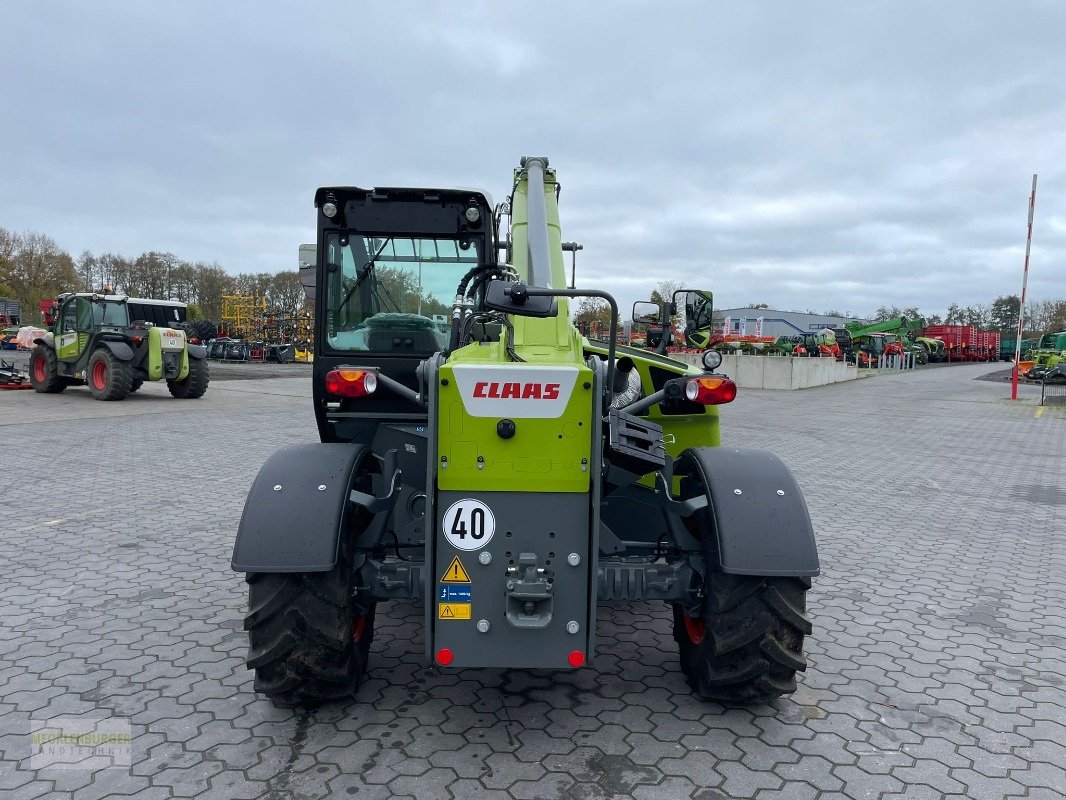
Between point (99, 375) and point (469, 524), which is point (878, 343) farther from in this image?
point (469, 524)

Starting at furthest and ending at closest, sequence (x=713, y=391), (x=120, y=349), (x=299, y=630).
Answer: (x=120, y=349) < (x=713, y=391) < (x=299, y=630)

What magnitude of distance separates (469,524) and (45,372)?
60.8 feet

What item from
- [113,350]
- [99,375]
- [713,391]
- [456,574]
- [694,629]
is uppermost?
[713,391]

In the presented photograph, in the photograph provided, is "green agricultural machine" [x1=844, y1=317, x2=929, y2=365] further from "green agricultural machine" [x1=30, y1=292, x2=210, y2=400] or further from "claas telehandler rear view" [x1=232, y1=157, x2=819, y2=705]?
"claas telehandler rear view" [x1=232, y1=157, x2=819, y2=705]

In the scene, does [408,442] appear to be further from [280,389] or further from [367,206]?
[280,389]

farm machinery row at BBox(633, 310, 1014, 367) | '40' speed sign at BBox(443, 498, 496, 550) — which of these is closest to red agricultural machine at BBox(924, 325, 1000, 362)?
farm machinery row at BBox(633, 310, 1014, 367)

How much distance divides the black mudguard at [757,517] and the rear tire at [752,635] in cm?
14

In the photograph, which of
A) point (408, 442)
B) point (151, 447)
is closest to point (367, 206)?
point (408, 442)

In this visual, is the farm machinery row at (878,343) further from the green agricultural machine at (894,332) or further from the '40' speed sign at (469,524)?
the '40' speed sign at (469,524)

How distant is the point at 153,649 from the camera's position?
4.02 metres

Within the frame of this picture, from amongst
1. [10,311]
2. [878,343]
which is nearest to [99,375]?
[878,343]

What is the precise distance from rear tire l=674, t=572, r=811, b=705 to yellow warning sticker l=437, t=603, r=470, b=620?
42.3 inches

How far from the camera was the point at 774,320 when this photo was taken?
224 ft

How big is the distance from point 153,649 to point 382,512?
5.12ft
